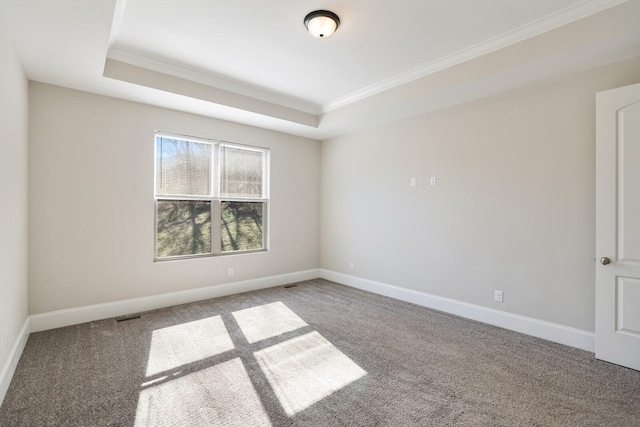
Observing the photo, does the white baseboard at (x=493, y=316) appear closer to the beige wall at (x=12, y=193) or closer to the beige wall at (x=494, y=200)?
the beige wall at (x=494, y=200)

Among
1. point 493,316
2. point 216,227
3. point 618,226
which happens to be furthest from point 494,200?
point 216,227

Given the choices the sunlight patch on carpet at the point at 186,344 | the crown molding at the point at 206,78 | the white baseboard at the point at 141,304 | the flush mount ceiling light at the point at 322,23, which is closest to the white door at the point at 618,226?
the flush mount ceiling light at the point at 322,23

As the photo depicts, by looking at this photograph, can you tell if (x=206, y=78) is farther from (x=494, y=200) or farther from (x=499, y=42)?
(x=494, y=200)

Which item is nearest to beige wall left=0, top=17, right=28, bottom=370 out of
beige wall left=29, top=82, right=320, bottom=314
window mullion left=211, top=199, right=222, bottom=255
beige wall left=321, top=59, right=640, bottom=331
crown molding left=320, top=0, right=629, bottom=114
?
beige wall left=29, top=82, right=320, bottom=314

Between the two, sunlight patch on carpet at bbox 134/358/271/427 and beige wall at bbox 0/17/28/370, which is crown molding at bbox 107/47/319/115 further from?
sunlight patch on carpet at bbox 134/358/271/427

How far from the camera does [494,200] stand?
3525mm

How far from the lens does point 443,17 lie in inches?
102

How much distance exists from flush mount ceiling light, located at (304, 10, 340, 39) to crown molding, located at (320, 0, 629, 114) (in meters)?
1.31

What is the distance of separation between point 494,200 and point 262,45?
3.02m

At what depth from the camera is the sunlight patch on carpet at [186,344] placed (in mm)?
2607

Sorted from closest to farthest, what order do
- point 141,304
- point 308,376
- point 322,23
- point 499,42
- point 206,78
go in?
point 308,376, point 322,23, point 499,42, point 206,78, point 141,304

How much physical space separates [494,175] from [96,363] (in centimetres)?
432

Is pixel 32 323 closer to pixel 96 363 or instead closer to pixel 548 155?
pixel 96 363

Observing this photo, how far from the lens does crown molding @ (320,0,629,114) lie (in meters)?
2.41
